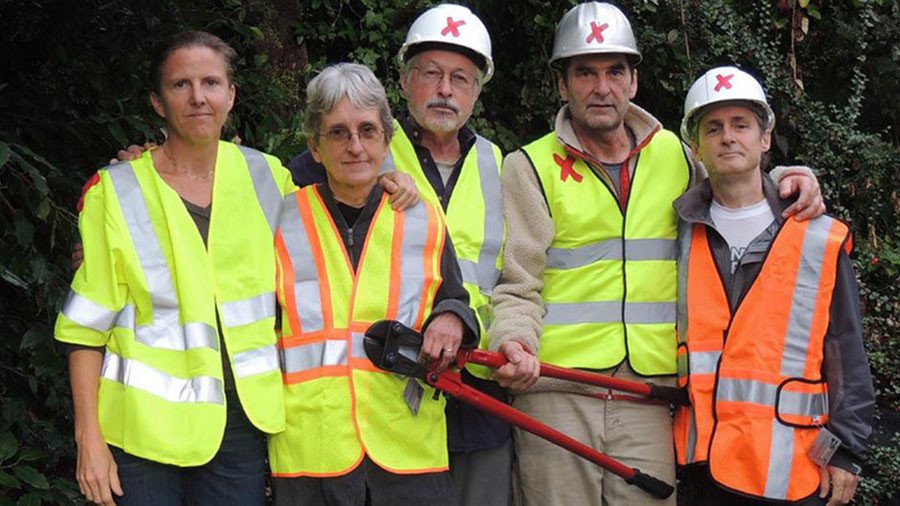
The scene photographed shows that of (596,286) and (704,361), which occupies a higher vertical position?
(596,286)

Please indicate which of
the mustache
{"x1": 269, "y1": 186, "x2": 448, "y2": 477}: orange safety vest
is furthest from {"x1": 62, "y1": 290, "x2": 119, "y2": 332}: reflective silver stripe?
the mustache

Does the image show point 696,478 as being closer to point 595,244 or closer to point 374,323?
point 595,244

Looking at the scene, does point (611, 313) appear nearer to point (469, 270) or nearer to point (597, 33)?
point (469, 270)

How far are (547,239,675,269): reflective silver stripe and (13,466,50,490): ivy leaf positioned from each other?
1.92 meters

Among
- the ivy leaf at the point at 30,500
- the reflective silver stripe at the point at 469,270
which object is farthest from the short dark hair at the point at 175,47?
the ivy leaf at the point at 30,500

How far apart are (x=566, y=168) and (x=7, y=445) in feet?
7.10

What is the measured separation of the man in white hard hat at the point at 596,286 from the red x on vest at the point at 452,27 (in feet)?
1.40

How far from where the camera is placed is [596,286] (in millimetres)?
3777

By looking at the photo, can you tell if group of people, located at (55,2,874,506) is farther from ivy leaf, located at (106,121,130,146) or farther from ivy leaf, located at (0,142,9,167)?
ivy leaf, located at (106,121,130,146)

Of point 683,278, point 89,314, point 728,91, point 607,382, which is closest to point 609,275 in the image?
point 683,278

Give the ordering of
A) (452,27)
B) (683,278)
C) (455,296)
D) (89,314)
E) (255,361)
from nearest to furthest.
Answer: (89,314), (255,361), (455,296), (683,278), (452,27)

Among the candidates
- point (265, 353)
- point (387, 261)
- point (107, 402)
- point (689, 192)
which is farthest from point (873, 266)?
point (107, 402)

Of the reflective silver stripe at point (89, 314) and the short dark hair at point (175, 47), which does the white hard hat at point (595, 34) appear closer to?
the short dark hair at point (175, 47)

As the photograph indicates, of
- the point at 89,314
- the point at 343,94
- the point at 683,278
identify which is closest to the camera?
the point at 89,314
